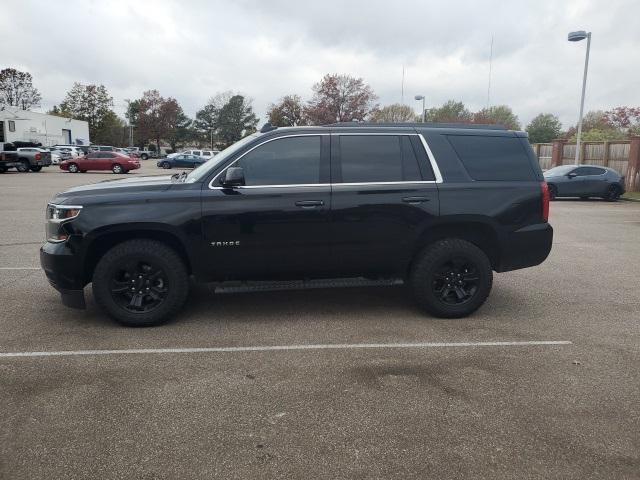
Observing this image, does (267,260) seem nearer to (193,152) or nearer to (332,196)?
(332,196)

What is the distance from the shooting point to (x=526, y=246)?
561 cm

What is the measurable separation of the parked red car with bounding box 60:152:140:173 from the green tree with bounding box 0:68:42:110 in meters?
56.7

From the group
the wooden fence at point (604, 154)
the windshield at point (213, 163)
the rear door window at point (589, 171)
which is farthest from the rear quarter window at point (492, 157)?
the wooden fence at point (604, 154)

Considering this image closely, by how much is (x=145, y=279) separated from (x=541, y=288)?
186 inches

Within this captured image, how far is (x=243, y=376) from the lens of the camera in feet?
13.4

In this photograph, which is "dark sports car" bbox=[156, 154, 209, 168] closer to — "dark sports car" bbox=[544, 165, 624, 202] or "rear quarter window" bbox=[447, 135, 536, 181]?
"dark sports car" bbox=[544, 165, 624, 202]

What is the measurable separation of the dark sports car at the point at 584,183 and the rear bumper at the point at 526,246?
15978 mm

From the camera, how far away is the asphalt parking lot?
118 inches

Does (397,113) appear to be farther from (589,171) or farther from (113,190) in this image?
(113,190)

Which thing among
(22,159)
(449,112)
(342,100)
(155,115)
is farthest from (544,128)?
(22,159)

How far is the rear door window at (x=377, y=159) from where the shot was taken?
5.32m

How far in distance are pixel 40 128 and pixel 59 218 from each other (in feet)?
205

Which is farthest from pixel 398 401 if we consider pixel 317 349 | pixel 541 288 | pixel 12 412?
pixel 541 288

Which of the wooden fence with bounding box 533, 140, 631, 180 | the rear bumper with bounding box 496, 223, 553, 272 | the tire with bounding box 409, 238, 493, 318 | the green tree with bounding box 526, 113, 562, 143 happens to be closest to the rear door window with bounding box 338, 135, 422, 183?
the tire with bounding box 409, 238, 493, 318
